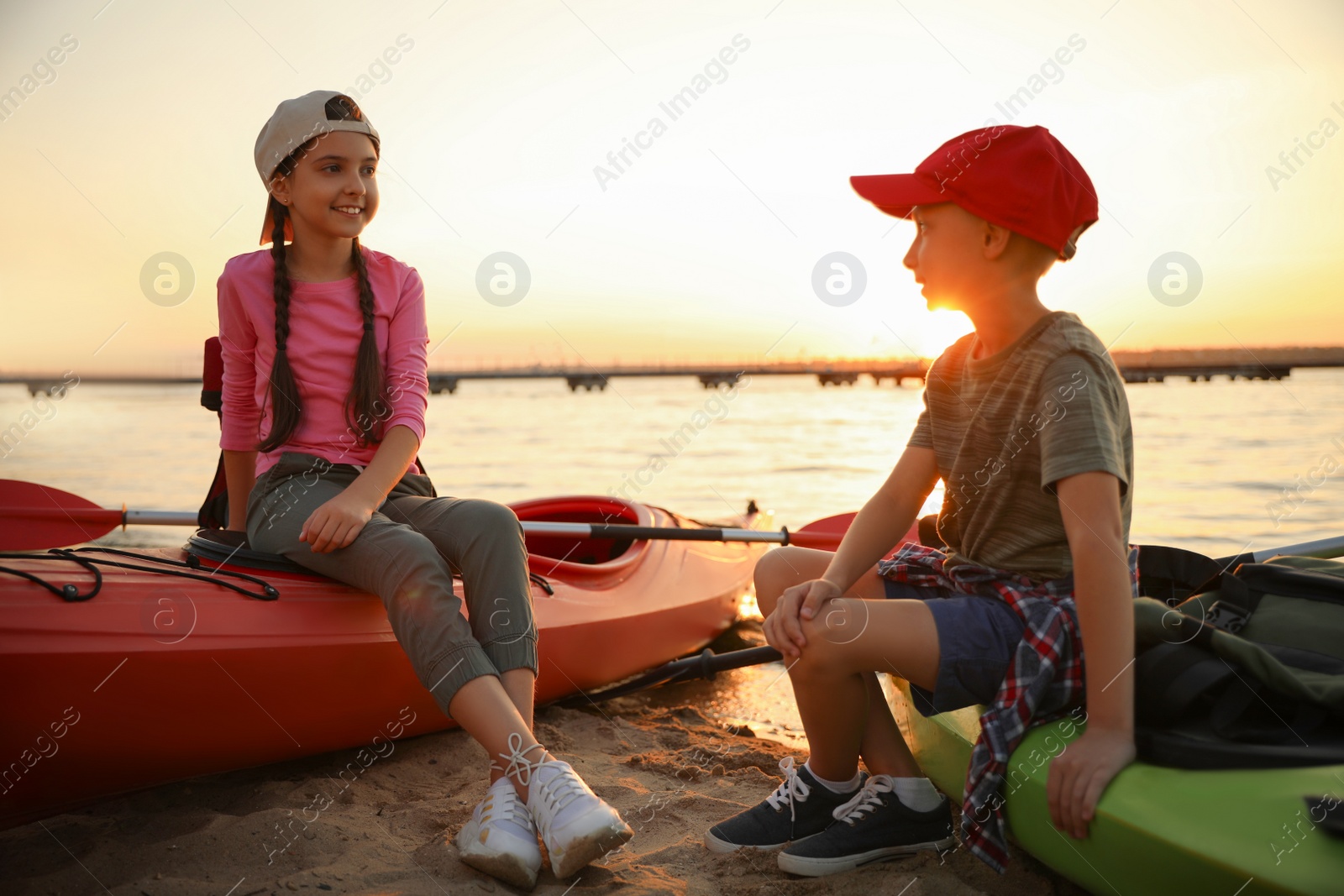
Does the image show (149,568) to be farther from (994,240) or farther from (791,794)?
(994,240)

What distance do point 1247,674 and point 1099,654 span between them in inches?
9.5

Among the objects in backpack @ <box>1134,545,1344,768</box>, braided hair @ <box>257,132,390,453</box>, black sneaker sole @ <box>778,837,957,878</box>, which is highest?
braided hair @ <box>257,132,390,453</box>

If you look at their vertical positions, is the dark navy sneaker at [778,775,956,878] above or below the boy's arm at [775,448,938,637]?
below

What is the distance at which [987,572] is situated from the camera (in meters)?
1.64

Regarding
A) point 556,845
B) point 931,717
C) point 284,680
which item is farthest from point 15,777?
point 931,717

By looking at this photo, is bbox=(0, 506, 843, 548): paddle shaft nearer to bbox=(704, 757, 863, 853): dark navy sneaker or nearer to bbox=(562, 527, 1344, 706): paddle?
bbox=(562, 527, 1344, 706): paddle

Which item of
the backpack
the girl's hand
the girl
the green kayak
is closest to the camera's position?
the green kayak

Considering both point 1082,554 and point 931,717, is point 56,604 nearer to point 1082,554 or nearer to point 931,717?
point 931,717

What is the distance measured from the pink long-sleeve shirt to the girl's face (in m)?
0.14

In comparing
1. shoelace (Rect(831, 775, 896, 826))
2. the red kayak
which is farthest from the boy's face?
the red kayak

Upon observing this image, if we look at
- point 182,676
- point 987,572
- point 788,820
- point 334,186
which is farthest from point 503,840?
point 334,186

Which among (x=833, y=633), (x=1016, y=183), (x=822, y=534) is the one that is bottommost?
(x=822, y=534)

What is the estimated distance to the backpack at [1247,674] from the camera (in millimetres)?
1303

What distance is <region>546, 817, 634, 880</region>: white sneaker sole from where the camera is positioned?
1.53 m
